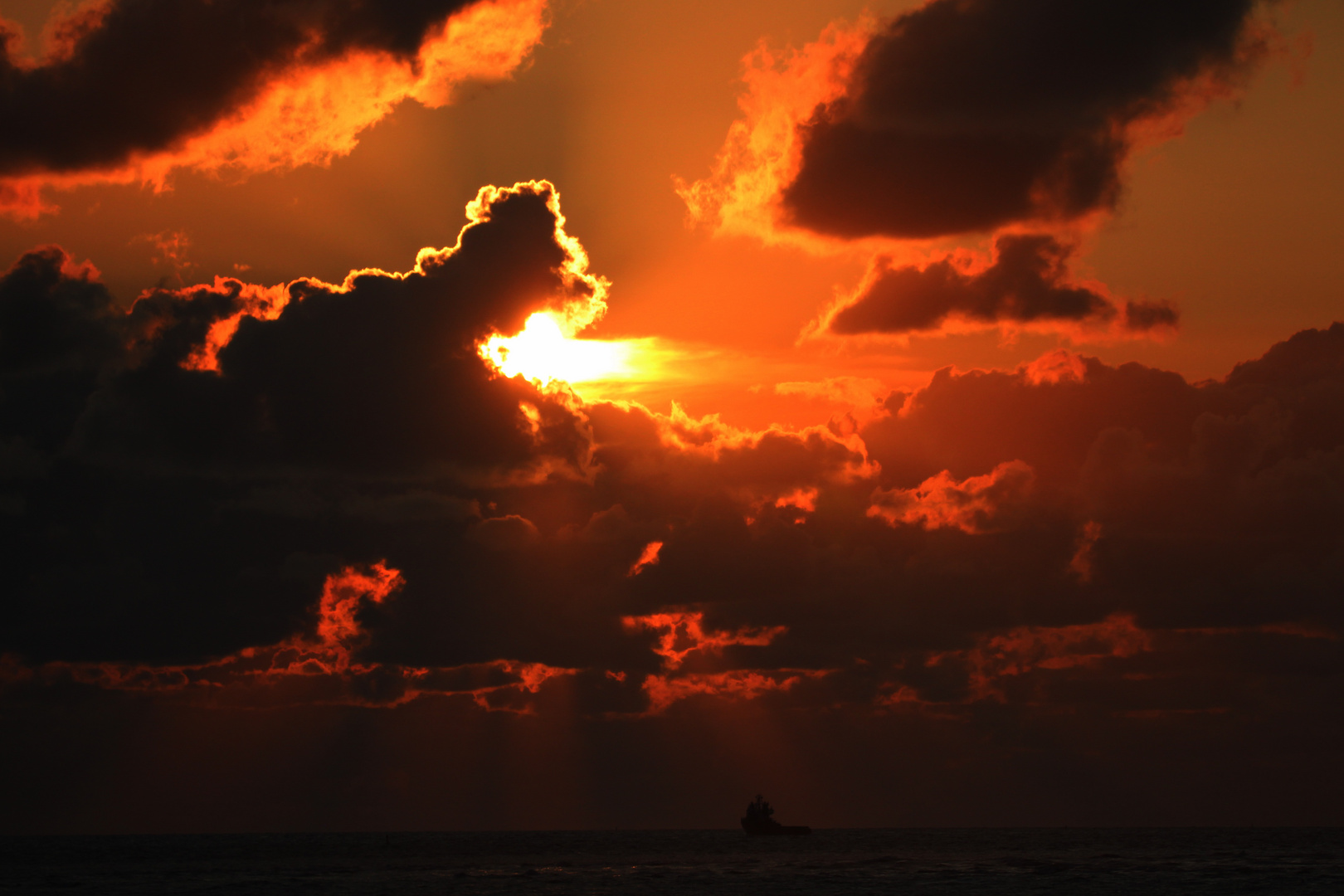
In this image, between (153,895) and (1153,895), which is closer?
(1153,895)

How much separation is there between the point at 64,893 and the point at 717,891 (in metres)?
101

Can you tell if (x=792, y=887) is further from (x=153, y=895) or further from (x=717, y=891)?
(x=153, y=895)

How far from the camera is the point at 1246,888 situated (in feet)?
620

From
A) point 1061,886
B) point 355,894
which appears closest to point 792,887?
point 1061,886

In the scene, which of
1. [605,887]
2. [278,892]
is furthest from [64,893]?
[605,887]

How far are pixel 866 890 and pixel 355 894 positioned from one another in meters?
75.8

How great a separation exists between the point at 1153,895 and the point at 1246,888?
1830 centimetres

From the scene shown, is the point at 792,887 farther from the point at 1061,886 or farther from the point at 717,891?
the point at 1061,886

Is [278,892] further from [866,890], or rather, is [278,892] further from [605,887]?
[866,890]

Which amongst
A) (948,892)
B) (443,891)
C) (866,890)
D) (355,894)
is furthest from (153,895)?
(948,892)

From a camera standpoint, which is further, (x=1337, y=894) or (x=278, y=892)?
(x=278, y=892)

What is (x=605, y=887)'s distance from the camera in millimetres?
198875

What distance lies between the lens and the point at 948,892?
18775 centimetres

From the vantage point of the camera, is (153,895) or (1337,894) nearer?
(1337,894)
